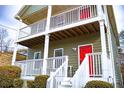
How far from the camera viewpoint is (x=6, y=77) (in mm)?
7570

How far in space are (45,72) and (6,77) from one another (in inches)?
81.1

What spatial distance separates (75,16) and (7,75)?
506 cm

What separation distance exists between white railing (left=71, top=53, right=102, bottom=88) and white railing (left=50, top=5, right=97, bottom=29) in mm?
2389

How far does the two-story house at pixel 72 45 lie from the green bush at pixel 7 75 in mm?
1097

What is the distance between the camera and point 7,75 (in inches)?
302

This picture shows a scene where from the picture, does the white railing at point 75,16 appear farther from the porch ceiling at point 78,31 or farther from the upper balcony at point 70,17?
the porch ceiling at point 78,31

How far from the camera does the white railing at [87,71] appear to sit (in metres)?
5.93

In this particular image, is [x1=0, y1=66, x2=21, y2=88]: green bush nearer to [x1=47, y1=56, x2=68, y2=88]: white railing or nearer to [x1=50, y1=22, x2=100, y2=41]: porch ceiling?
[x1=47, y1=56, x2=68, y2=88]: white railing

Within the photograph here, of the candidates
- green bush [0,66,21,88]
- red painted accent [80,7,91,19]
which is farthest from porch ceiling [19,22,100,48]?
green bush [0,66,21,88]

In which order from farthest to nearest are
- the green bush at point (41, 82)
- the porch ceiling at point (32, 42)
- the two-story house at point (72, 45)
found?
1. the porch ceiling at point (32, 42)
2. the green bush at point (41, 82)
3. the two-story house at point (72, 45)

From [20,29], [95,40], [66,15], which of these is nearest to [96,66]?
[95,40]

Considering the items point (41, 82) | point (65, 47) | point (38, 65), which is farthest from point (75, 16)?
point (41, 82)

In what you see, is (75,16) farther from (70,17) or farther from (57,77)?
(57,77)

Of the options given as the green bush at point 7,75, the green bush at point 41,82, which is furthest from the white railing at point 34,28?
the green bush at point 41,82
